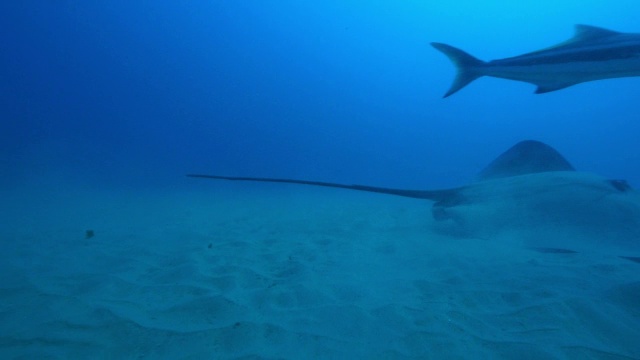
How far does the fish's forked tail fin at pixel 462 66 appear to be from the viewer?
12.4 ft

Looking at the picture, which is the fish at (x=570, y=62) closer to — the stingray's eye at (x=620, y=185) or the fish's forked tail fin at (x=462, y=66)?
the fish's forked tail fin at (x=462, y=66)

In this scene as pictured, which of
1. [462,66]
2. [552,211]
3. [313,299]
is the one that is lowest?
[313,299]

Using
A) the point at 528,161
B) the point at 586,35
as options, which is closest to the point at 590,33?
the point at 586,35

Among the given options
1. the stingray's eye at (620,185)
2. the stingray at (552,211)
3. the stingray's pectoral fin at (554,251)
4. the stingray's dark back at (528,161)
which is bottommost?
the stingray's pectoral fin at (554,251)

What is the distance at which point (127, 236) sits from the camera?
4.72 meters

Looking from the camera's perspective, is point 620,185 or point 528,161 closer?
point 620,185

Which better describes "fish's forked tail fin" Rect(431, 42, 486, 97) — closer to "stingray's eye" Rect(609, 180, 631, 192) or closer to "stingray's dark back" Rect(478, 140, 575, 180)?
"stingray's dark back" Rect(478, 140, 575, 180)

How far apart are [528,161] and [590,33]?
1.76m

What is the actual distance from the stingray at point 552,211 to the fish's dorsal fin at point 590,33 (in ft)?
4.54

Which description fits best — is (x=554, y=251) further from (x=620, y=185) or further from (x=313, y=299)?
(x=313, y=299)

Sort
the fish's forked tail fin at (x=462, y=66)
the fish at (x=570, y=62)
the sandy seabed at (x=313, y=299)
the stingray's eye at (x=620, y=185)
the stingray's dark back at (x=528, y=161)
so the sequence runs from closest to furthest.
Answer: the sandy seabed at (x=313, y=299) < the stingray's eye at (x=620, y=185) < the fish at (x=570, y=62) < the fish's forked tail fin at (x=462, y=66) < the stingray's dark back at (x=528, y=161)

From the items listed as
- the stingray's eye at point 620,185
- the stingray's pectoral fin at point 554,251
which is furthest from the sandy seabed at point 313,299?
the stingray's eye at point 620,185

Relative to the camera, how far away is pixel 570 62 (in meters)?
3.31

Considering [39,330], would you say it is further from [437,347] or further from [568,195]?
[568,195]
